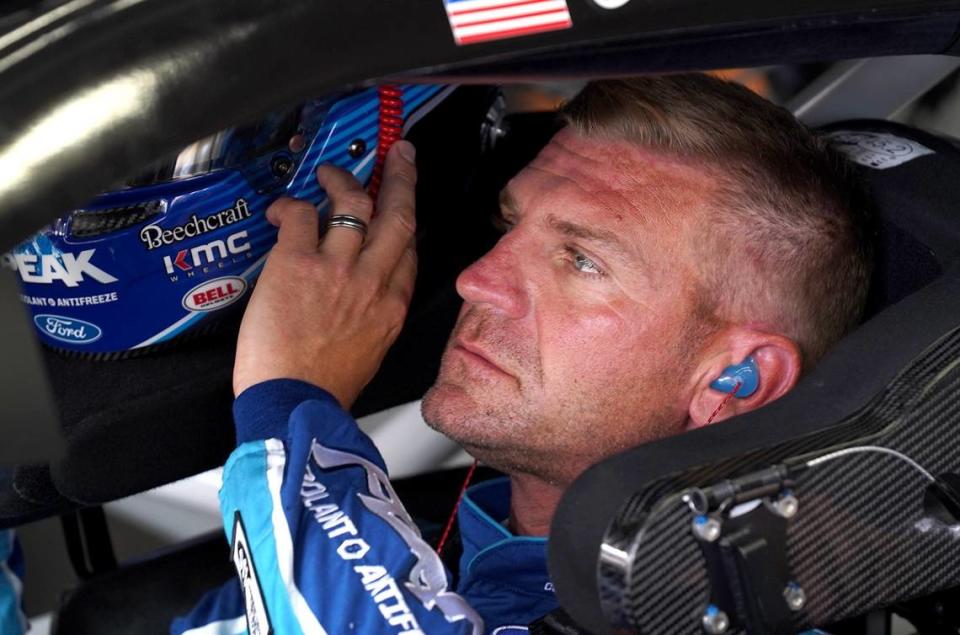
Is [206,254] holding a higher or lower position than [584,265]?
higher

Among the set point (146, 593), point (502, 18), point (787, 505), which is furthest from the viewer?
point (146, 593)

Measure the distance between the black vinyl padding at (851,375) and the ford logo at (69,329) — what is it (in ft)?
1.81

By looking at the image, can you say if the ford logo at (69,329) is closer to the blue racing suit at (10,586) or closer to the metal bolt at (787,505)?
the blue racing suit at (10,586)

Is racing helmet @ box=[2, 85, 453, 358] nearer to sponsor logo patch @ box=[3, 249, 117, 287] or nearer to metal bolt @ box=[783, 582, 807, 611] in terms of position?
sponsor logo patch @ box=[3, 249, 117, 287]

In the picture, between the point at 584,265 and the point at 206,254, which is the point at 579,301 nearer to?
the point at 584,265

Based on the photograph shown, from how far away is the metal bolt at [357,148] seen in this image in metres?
1.25

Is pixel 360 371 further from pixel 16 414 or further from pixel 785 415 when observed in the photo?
pixel 16 414

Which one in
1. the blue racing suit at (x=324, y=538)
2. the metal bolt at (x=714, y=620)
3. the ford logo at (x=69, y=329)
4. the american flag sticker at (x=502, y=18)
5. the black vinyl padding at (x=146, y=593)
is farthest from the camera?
the black vinyl padding at (x=146, y=593)

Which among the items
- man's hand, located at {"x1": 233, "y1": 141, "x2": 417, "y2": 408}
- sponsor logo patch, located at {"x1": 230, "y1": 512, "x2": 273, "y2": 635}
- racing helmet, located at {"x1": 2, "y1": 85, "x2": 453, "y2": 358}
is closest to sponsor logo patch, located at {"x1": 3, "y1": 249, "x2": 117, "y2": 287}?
racing helmet, located at {"x1": 2, "y1": 85, "x2": 453, "y2": 358}

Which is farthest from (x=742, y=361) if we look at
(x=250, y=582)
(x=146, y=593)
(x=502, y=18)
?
(x=146, y=593)

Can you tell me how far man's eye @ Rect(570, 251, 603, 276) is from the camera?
1221 millimetres

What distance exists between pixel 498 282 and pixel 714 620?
0.48 m

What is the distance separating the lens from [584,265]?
1227 mm

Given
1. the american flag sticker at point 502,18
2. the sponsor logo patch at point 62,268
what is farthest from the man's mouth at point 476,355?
the american flag sticker at point 502,18
